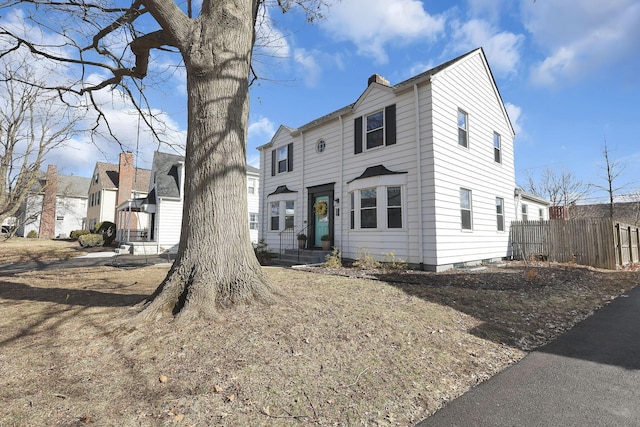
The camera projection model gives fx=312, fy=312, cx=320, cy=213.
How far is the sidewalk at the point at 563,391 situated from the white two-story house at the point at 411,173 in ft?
17.7

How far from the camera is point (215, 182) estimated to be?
14.8 feet

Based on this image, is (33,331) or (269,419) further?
(33,331)

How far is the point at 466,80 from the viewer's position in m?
11.6

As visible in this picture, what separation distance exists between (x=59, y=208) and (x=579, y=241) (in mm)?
46201

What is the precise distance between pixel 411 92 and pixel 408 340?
851cm

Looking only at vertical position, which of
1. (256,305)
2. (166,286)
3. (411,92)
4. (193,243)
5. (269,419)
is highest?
(411,92)

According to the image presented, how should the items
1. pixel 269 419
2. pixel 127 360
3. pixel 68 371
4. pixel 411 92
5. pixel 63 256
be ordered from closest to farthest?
pixel 269 419, pixel 68 371, pixel 127 360, pixel 411 92, pixel 63 256

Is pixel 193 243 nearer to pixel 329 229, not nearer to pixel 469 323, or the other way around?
pixel 469 323

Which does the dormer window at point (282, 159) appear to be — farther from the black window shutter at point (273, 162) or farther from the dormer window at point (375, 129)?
the dormer window at point (375, 129)

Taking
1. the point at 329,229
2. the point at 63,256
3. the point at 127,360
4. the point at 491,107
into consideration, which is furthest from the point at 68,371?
the point at 63,256

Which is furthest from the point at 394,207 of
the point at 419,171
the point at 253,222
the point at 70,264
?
the point at 253,222

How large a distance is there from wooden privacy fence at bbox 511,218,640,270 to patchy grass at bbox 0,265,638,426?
8001 millimetres

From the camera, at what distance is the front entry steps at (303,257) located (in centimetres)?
1185

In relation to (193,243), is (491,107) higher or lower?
higher
